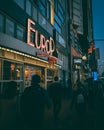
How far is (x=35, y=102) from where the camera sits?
17.3 ft

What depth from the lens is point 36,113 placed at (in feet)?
17.1

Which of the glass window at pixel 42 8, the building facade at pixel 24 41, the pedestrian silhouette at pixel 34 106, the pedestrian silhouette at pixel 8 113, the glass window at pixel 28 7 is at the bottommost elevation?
the pedestrian silhouette at pixel 8 113

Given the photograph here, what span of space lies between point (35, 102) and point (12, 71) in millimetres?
9538

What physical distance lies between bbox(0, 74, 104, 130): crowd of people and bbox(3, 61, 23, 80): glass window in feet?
10.2

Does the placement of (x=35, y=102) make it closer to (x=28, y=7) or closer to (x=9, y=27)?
(x=9, y=27)

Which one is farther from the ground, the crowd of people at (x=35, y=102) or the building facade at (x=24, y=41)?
the building facade at (x=24, y=41)

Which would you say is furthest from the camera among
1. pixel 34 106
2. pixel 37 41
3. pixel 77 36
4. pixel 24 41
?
pixel 77 36

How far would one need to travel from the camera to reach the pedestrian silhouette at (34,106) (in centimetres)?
518

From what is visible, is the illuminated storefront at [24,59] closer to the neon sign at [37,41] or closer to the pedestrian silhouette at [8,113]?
the neon sign at [37,41]

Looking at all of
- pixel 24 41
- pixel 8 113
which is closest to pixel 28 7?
pixel 24 41


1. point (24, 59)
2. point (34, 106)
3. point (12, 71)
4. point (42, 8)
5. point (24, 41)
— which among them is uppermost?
point (42, 8)

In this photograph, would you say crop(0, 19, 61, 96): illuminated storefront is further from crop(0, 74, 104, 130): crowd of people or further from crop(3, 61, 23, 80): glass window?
crop(0, 74, 104, 130): crowd of people

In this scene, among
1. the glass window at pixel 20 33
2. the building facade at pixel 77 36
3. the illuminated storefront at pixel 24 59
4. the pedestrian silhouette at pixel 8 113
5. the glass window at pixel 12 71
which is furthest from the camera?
the building facade at pixel 77 36

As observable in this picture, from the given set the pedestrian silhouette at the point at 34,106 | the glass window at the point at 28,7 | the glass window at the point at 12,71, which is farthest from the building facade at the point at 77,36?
the pedestrian silhouette at the point at 34,106
